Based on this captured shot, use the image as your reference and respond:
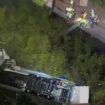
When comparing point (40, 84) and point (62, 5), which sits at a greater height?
point (62, 5)

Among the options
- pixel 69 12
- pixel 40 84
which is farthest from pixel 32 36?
pixel 40 84

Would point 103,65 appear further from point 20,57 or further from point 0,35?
point 0,35

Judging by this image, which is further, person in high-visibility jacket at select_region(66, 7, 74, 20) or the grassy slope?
person in high-visibility jacket at select_region(66, 7, 74, 20)

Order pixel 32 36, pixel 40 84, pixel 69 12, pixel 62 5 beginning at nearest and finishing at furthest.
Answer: pixel 40 84 < pixel 32 36 < pixel 69 12 < pixel 62 5

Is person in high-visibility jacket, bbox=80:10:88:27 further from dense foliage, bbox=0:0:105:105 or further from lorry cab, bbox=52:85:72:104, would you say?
lorry cab, bbox=52:85:72:104

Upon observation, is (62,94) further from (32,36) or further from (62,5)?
(62,5)

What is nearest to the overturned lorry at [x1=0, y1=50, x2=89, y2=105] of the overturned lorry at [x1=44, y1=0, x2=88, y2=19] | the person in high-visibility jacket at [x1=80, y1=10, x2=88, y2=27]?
the person in high-visibility jacket at [x1=80, y1=10, x2=88, y2=27]

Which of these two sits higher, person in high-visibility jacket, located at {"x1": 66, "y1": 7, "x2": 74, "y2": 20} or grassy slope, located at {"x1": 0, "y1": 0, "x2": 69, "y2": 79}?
person in high-visibility jacket, located at {"x1": 66, "y1": 7, "x2": 74, "y2": 20}

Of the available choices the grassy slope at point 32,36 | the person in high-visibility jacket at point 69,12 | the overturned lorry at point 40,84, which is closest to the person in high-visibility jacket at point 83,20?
the person in high-visibility jacket at point 69,12

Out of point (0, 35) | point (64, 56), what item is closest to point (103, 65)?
point (64, 56)
